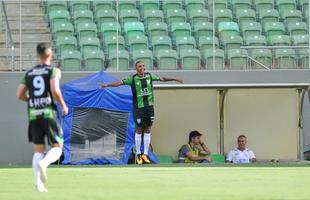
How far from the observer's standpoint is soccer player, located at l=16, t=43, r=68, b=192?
10.4 meters

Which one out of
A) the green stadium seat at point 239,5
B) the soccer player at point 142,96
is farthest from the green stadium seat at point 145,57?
the green stadium seat at point 239,5

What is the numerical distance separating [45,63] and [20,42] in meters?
12.6

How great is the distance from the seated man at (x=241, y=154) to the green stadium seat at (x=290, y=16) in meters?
5.52

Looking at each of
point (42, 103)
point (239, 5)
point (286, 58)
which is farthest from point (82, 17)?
point (42, 103)

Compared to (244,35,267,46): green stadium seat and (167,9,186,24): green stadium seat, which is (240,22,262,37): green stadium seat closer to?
(244,35,267,46): green stadium seat

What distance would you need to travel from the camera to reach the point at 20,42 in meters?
22.9

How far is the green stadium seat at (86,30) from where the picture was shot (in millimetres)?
24484

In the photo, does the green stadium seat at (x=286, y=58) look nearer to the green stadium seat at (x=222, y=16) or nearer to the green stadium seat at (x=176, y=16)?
the green stadium seat at (x=222, y=16)

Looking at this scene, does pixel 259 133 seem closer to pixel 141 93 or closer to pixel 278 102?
pixel 278 102

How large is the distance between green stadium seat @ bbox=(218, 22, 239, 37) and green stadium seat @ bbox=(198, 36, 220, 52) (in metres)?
0.53

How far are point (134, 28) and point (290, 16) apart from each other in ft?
16.1

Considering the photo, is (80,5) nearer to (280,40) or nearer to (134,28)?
(134,28)

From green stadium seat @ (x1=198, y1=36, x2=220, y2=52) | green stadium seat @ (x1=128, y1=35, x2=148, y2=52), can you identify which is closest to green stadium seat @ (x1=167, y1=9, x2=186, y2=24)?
green stadium seat @ (x1=198, y1=36, x2=220, y2=52)

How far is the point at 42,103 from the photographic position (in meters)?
10.5
